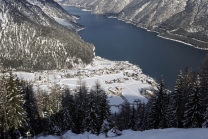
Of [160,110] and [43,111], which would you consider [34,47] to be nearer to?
[43,111]

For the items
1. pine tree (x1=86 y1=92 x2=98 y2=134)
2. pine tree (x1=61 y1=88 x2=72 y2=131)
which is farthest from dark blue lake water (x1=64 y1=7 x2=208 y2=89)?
pine tree (x1=86 y1=92 x2=98 y2=134)

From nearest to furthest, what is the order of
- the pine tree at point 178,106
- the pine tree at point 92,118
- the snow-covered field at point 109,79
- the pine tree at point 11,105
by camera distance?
1. the pine tree at point 11,105
2. the pine tree at point 92,118
3. the pine tree at point 178,106
4. the snow-covered field at point 109,79

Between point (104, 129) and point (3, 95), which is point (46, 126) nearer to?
point (104, 129)

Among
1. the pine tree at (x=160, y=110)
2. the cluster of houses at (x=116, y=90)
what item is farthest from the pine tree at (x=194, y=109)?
the cluster of houses at (x=116, y=90)

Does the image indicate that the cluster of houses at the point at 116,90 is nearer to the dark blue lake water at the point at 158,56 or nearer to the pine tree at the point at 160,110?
the dark blue lake water at the point at 158,56

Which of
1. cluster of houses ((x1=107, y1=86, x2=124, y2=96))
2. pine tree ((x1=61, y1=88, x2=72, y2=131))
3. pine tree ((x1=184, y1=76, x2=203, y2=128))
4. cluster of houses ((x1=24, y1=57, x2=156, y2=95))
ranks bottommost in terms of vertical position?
cluster of houses ((x1=107, y1=86, x2=124, y2=96))

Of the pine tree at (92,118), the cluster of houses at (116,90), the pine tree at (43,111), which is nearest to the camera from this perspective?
the pine tree at (92,118)

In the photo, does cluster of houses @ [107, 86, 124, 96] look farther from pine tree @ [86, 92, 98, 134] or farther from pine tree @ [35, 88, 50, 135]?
pine tree @ [86, 92, 98, 134]

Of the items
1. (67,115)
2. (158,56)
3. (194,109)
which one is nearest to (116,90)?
(67,115)
